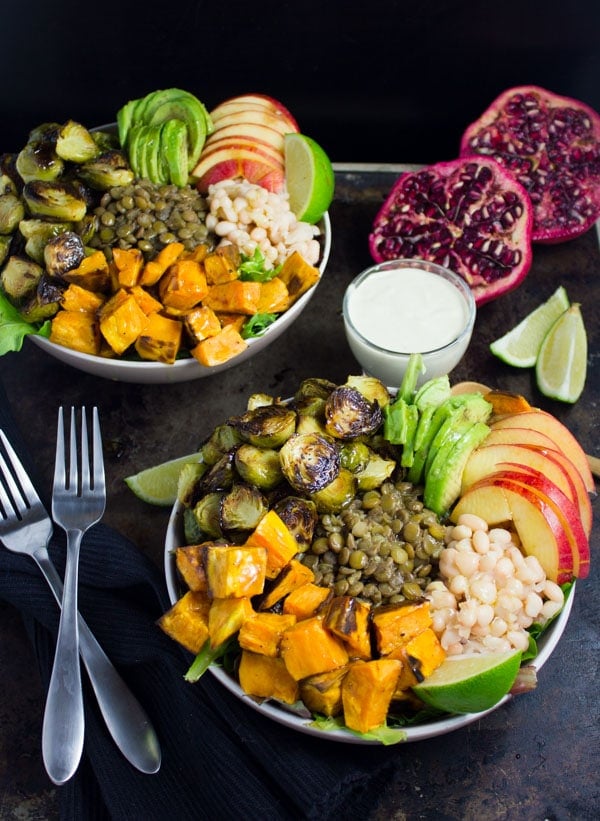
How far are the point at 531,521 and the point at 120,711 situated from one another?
1.18 metres

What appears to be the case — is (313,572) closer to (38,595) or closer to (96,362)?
(38,595)

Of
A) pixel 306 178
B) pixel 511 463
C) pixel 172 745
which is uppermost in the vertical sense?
pixel 306 178

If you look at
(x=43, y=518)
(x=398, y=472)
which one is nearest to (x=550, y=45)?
(x=398, y=472)

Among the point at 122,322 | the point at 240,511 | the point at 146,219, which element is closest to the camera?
the point at 240,511

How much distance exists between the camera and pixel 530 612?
2.14m

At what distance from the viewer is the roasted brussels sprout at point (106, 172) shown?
2998 millimetres

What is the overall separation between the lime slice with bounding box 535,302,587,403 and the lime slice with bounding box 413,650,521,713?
1323 mm

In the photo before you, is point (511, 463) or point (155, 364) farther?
point (155, 364)

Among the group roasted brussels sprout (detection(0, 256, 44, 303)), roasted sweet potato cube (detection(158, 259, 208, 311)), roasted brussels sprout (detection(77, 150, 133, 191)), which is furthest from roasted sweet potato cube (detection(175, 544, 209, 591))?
roasted brussels sprout (detection(77, 150, 133, 191))

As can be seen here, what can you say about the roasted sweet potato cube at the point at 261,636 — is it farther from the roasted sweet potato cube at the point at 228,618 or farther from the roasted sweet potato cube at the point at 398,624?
the roasted sweet potato cube at the point at 398,624

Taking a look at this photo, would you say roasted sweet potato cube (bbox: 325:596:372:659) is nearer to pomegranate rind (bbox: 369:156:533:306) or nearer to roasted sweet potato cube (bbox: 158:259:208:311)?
roasted sweet potato cube (bbox: 158:259:208:311)

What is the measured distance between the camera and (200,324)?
2775mm

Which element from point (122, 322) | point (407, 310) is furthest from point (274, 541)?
point (407, 310)

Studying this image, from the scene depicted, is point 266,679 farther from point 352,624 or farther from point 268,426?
point 268,426
